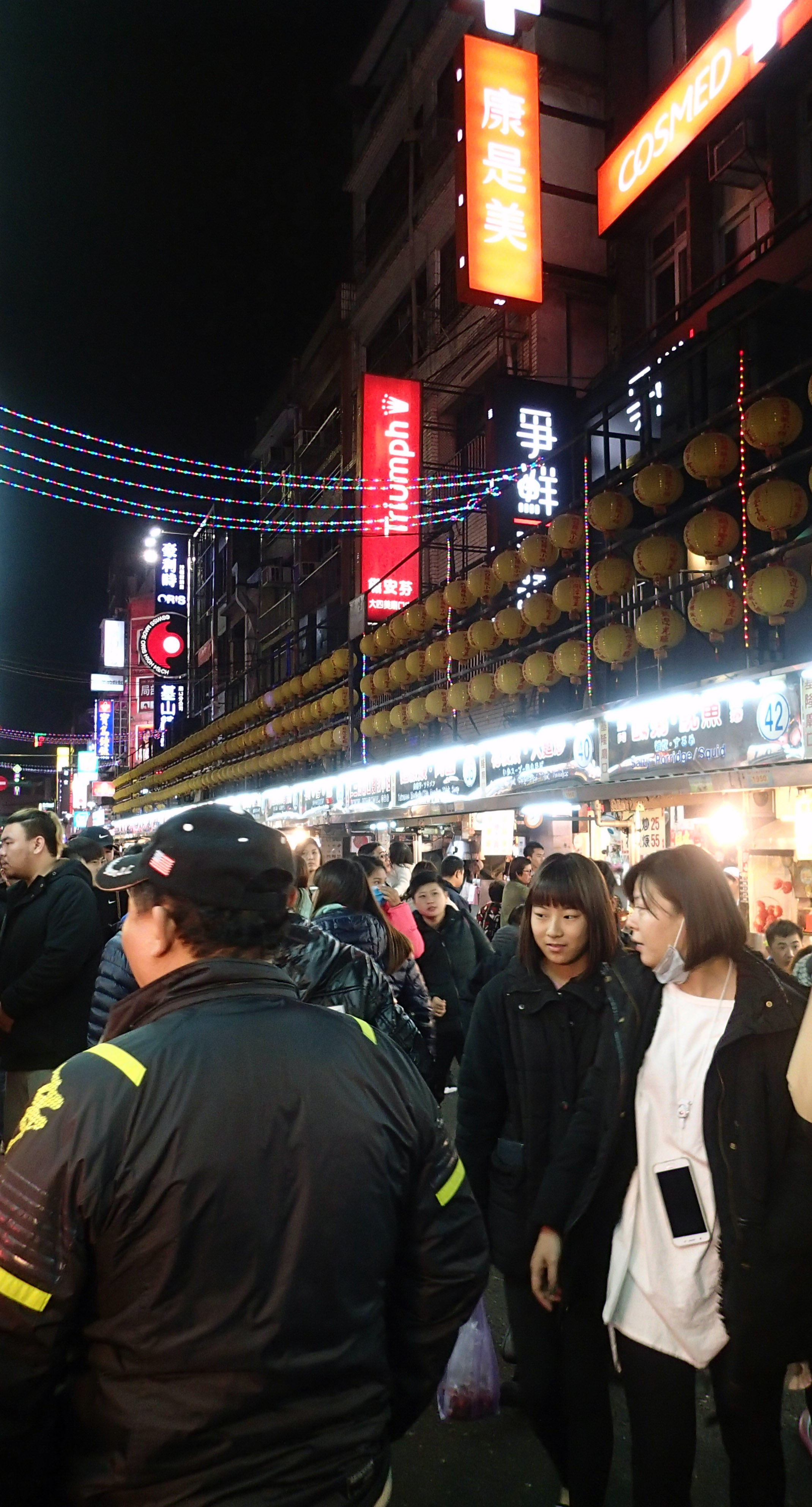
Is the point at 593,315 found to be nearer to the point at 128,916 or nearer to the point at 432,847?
the point at 432,847

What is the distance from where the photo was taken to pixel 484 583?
36.8 ft

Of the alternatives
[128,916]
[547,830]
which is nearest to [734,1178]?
[128,916]

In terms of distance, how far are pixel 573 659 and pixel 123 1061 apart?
27.4 feet

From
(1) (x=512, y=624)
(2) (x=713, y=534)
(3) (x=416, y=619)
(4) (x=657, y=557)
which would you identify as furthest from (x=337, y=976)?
(3) (x=416, y=619)

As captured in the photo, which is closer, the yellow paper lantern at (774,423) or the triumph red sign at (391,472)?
the yellow paper lantern at (774,423)

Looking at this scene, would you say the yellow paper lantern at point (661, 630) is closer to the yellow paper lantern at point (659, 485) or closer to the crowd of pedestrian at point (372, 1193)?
the yellow paper lantern at point (659, 485)

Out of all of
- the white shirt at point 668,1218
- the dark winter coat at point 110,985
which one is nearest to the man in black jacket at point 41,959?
the dark winter coat at point 110,985

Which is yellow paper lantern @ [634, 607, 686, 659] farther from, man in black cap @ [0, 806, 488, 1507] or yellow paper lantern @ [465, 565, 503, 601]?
man in black cap @ [0, 806, 488, 1507]

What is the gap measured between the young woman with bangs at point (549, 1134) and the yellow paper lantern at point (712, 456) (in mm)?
5194

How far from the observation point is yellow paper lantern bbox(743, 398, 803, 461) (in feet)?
22.7

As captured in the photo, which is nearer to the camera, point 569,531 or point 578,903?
point 578,903

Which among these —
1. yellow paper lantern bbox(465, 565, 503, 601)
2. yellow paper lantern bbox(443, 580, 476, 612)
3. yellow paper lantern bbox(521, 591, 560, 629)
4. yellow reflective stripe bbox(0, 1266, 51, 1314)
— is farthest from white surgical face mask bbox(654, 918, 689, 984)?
yellow paper lantern bbox(443, 580, 476, 612)

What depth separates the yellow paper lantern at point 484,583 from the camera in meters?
11.1

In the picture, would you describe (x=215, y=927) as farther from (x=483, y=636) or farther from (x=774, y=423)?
(x=483, y=636)
